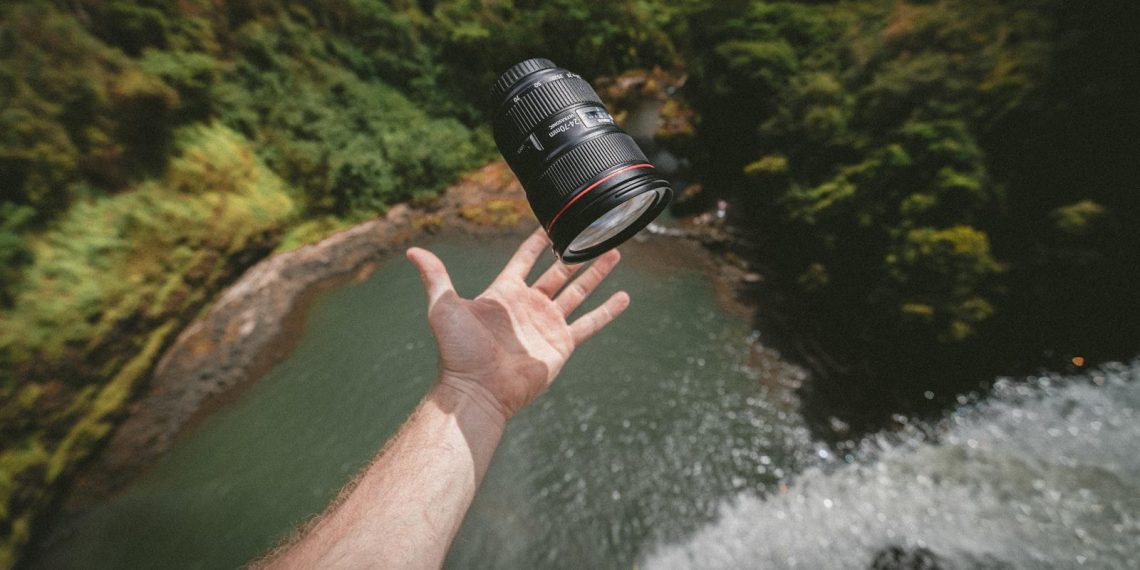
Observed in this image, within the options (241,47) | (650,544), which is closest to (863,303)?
(650,544)

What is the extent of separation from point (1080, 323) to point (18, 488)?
11.5 meters

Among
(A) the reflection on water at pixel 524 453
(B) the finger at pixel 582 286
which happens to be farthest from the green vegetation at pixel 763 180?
(B) the finger at pixel 582 286

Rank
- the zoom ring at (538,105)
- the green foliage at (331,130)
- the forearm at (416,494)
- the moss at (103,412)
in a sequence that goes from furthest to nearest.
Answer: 1. the green foliage at (331,130)
2. the moss at (103,412)
3. the zoom ring at (538,105)
4. the forearm at (416,494)

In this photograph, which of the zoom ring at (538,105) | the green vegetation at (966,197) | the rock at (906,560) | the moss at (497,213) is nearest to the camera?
the zoom ring at (538,105)

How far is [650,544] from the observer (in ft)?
13.2

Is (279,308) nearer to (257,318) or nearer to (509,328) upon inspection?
(257,318)

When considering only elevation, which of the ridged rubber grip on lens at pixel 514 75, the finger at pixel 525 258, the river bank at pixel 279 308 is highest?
the ridged rubber grip on lens at pixel 514 75

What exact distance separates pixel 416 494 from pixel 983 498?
5.64 m

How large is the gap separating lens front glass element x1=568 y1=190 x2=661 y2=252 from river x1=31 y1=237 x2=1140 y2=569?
3.74 meters

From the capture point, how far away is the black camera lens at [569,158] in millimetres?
1380

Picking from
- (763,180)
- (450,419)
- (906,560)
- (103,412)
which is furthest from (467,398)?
(763,180)

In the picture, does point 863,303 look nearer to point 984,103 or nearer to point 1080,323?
point 1080,323

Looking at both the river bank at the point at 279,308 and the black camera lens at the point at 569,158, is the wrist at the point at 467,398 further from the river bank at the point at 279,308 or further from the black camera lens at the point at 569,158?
the river bank at the point at 279,308

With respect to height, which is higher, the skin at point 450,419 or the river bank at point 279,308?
the skin at point 450,419
